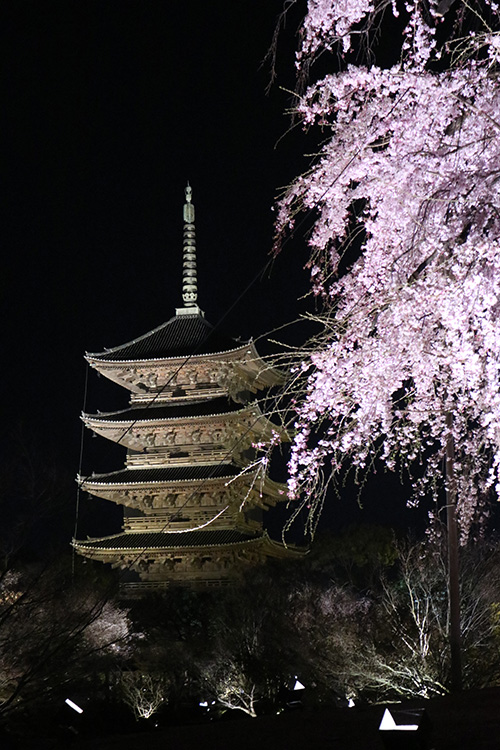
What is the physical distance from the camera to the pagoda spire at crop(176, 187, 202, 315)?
2981 cm

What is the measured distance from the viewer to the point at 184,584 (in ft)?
83.1

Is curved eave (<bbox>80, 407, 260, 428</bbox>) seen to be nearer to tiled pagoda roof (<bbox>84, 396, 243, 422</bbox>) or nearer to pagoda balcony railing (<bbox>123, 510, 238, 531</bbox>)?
tiled pagoda roof (<bbox>84, 396, 243, 422</bbox>)

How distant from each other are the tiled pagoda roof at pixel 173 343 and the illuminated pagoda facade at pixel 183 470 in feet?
0.16

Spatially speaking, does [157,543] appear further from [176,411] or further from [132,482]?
[176,411]

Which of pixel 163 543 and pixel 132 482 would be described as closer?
pixel 163 543

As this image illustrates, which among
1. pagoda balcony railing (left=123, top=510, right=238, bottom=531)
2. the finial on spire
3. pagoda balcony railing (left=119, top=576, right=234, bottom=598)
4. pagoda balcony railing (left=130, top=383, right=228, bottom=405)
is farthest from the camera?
the finial on spire

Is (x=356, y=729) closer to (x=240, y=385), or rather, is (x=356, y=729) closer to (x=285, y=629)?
(x=285, y=629)

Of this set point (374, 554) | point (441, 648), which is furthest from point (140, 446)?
point (441, 648)

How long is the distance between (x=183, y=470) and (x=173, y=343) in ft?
15.2

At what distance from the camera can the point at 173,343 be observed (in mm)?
28266

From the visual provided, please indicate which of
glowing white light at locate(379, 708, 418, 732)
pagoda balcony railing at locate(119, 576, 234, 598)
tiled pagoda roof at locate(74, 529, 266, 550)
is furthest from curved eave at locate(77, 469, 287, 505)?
glowing white light at locate(379, 708, 418, 732)

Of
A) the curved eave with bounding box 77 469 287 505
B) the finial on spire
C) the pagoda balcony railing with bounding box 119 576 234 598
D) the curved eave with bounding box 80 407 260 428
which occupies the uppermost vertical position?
the finial on spire

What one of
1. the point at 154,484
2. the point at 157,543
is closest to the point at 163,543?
the point at 157,543

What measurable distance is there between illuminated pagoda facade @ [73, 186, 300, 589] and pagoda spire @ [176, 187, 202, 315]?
1600 millimetres
